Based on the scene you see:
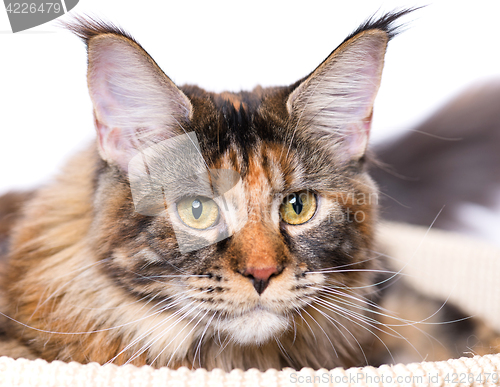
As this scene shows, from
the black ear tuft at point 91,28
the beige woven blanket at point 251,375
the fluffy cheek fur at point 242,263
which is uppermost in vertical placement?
the black ear tuft at point 91,28

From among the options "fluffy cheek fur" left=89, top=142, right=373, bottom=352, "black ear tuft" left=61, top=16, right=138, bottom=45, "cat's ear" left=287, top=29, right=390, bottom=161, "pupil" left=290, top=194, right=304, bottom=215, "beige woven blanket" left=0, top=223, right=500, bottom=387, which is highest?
"black ear tuft" left=61, top=16, right=138, bottom=45

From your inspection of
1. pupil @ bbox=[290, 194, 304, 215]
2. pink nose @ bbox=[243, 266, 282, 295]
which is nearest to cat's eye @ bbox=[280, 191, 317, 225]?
pupil @ bbox=[290, 194, 304, 215]

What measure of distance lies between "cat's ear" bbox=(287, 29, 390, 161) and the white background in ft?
0.20

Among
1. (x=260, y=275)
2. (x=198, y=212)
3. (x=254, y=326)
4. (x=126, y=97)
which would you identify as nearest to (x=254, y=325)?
(x=254, y=326)

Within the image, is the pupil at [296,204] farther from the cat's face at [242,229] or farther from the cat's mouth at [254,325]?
the cat's mouth at [254,325]

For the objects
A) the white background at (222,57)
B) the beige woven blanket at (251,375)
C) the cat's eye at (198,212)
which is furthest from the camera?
the white background at (222,57)

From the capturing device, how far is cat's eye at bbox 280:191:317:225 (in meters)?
0.72

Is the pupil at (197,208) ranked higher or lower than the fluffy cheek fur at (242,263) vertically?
higher

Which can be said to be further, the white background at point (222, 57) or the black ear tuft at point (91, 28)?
the white background at point (222, 57)

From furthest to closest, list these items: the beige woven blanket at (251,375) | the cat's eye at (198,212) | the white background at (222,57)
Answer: the white background at (222,57)
the cat's eye at (198,212)
the beige woven blanket at (251,375)

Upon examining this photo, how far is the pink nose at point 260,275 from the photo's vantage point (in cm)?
61

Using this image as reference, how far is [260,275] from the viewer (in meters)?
0.61

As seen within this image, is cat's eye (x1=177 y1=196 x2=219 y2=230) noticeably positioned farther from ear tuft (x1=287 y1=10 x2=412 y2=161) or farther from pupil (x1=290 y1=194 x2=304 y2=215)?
ear tuft (x1=287 y1=10 x2=412 y2=161)

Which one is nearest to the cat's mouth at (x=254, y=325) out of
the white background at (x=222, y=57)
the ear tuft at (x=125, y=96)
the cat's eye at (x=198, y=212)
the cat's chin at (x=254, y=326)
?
the cat's chin at (x=254, y=326)
